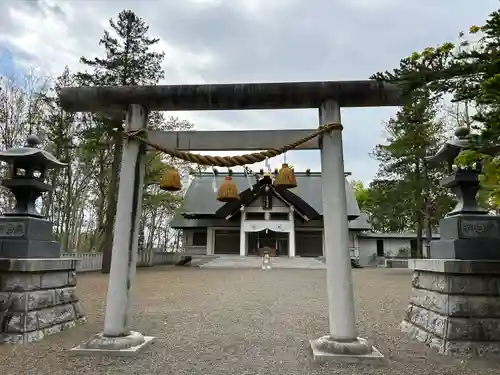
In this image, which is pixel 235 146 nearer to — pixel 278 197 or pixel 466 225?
pixel 466 225

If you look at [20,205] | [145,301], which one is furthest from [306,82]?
[145,301]

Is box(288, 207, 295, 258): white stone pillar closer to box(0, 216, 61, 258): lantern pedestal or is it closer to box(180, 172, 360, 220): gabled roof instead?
box(180, 172, 360, 220): gabled roof

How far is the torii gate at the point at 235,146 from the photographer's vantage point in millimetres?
4242

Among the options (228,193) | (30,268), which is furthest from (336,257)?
(30,268)

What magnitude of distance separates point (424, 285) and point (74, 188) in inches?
722

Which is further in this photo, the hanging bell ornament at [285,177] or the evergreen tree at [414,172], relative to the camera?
the evergreen tree at [414,172]

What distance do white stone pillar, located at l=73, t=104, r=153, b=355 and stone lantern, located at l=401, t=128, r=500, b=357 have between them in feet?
12.1

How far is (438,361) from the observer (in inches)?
166

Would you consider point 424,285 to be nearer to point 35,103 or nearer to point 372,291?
point 372,291

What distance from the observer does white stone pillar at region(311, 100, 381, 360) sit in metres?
4.16

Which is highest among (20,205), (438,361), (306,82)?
(306,82)

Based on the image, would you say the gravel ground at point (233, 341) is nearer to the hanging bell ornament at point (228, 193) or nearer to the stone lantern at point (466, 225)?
the stone lantern at point (466, 225)

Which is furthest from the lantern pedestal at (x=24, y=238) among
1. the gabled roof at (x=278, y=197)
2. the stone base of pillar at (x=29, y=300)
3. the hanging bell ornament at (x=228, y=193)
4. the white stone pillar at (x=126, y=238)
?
the gabled roof at (x=278, y=197)

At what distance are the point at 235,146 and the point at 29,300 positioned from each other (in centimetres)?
340
